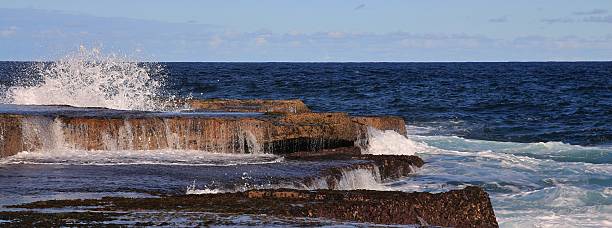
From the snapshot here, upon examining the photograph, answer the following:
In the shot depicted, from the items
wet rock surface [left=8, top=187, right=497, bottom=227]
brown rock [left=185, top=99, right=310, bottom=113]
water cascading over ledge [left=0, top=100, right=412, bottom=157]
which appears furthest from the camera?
brown rock [left=185, top=99, right=310, bottom=113]

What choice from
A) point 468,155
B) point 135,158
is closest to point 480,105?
point 468,155

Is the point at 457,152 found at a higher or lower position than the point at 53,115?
lower

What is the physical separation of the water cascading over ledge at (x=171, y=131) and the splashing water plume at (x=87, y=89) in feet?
18.0

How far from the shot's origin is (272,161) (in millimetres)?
12133

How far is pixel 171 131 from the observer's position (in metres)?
12.7

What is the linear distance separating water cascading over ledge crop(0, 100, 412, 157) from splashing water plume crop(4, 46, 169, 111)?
5479mm

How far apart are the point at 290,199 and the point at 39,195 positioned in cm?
218

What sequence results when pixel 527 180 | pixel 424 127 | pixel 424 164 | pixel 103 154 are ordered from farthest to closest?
pixel 424 127, pixel 424 164, pixel 527 180, pixel 103 154

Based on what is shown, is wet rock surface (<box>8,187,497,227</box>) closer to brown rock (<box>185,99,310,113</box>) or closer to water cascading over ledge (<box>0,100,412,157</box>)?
water cascading over ledge (<box>0,100,412,157</box>)

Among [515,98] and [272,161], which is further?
[515,98]

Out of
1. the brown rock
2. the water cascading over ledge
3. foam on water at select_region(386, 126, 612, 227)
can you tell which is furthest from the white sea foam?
the brown rock

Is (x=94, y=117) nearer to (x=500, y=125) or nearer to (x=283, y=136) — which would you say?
(x=283, y=136)

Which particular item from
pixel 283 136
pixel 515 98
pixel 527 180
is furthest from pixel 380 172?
pixel 515 98

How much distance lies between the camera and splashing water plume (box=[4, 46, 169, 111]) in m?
19.6
